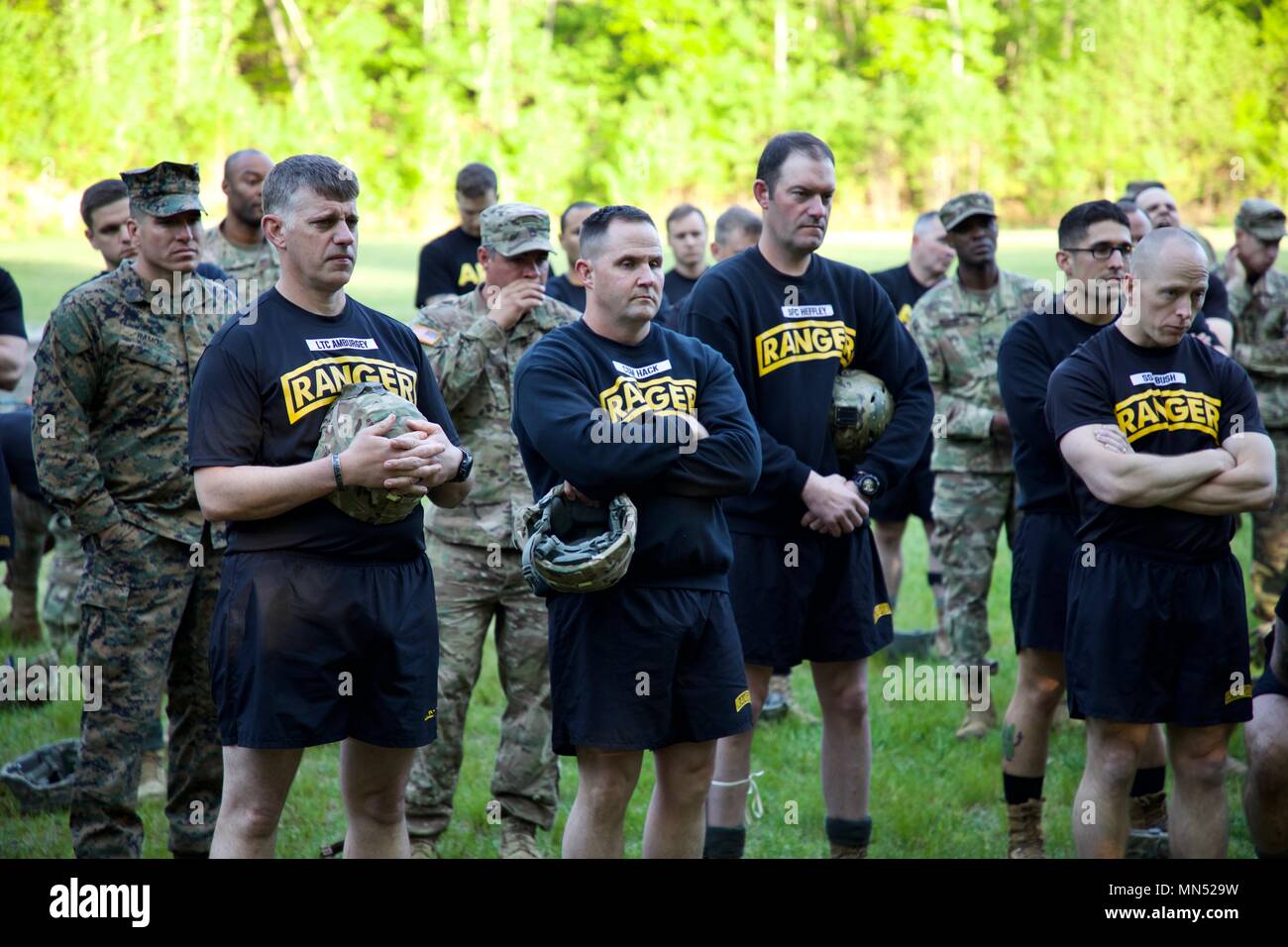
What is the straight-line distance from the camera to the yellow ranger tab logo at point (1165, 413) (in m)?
4.90

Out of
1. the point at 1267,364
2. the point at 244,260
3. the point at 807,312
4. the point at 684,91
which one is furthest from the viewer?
the point at 684,91

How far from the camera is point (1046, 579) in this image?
18.6ft

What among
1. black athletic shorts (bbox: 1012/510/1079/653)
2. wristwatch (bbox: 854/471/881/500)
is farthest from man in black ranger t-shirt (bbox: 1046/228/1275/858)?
wristwatch (bbox: 854/471/881/500)

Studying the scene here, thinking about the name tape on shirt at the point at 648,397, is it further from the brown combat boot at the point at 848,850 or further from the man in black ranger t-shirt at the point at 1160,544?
the brown combat boot at the point at 848,850

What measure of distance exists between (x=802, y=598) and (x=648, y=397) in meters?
1.22

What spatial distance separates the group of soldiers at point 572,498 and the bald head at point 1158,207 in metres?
2.45

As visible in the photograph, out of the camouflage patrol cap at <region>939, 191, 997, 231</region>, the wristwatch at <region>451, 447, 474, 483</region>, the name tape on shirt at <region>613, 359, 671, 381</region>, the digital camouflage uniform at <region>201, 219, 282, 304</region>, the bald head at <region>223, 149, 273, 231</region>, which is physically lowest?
the wristwatch at <region>451, 447, 474, 483</region>

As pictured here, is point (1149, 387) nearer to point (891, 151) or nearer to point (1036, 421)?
point (1036, 421)

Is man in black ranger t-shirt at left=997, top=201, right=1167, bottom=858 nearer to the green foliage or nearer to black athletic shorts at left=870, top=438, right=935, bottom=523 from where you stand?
black athletic shorts at left=870, top=438, right=935, bottom=523

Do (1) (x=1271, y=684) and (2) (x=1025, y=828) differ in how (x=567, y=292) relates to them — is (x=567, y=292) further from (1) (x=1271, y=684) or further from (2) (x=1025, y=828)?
(1) (x=1271, y=684)

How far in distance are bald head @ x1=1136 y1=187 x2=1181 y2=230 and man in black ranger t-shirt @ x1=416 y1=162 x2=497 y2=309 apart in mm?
4207

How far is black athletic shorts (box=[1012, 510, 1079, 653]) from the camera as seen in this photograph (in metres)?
5.65

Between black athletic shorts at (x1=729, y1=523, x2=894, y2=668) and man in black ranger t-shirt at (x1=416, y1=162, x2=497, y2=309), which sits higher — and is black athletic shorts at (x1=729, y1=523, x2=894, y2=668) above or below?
below

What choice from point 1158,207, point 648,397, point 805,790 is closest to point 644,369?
point 648,397
